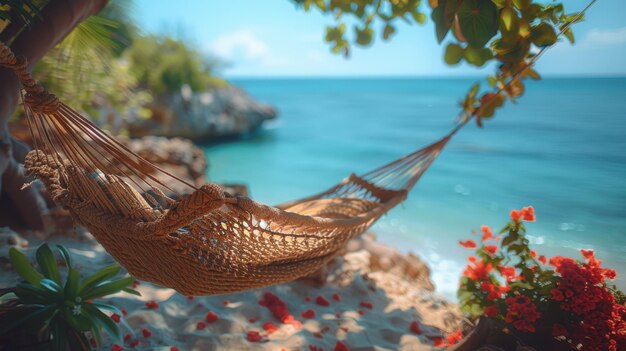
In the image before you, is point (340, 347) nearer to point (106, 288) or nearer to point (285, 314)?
point (285, 314)

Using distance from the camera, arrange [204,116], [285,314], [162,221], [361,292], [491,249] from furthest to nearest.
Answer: [204,116]
[361,292]
[285,314]
[491,249]
[162,221]

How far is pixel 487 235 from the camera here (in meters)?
1.40

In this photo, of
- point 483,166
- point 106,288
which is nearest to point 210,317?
point 106,288

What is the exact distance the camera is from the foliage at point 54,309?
96 cm

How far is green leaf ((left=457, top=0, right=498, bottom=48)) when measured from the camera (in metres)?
1.07

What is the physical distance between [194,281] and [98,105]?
165 inches

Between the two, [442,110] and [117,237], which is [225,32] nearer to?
[442,110]

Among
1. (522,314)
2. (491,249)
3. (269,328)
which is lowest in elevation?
(269,328)

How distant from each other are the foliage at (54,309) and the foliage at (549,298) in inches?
40.6

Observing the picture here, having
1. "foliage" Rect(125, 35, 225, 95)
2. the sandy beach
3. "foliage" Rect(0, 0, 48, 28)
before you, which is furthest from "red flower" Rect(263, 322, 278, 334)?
"foliage" Rect(125, 35, 225, 95)

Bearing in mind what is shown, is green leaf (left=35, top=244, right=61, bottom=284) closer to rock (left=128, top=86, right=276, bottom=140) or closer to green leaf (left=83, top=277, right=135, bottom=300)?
green leaf (left=83, top=277, right=135, bottom=300)

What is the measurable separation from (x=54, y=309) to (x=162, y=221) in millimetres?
390

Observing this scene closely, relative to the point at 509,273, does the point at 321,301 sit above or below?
below

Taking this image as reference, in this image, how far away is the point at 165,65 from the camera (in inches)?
253
